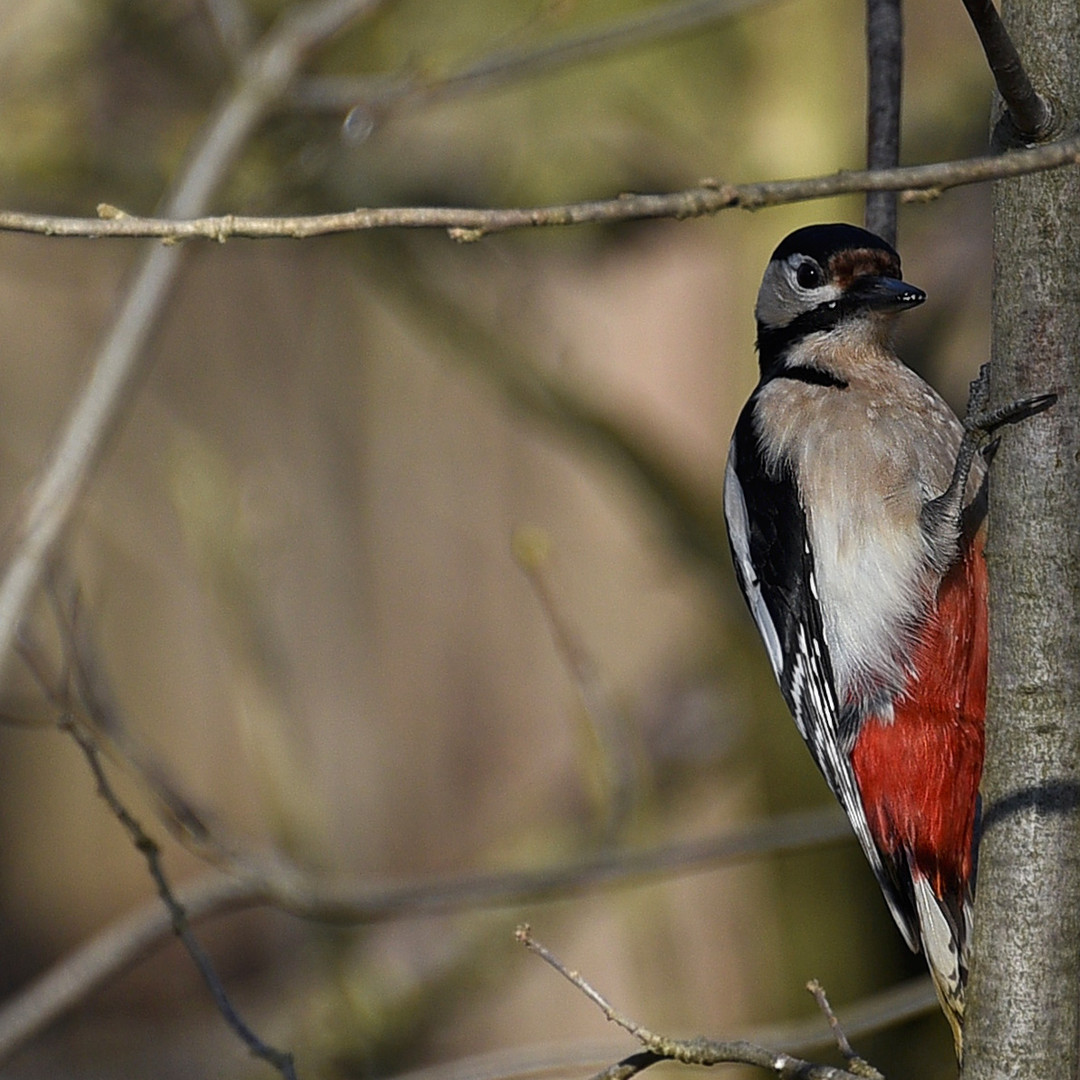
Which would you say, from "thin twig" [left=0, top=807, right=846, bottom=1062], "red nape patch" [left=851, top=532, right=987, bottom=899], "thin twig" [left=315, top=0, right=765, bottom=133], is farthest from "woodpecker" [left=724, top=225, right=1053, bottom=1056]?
"thin twig" [left=315, top=0, right=765, bottom=133]

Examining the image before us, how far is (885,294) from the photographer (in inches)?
101

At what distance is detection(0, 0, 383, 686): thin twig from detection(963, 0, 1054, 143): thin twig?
207cm

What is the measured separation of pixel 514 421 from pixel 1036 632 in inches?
164

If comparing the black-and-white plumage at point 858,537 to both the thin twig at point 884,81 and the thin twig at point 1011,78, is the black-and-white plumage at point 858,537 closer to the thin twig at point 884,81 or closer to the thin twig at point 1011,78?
the thin twig at point 884,81

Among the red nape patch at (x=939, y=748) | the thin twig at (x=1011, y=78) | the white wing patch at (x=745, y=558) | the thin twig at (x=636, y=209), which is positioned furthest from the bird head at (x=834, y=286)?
the thin twig at (x=636, y=209)

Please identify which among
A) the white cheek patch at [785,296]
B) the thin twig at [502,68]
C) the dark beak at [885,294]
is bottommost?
the dark beak at [885,294]

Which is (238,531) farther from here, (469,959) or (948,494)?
(948,494)

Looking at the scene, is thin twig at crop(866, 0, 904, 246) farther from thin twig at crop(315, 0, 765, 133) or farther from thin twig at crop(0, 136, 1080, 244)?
thin twig at crop(315, 0, 765, 133)

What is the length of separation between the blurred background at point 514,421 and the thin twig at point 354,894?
0.15 metres

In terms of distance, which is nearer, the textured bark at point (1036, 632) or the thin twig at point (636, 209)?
the thin twig at point (636, 209)

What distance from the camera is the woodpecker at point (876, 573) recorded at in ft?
8.05

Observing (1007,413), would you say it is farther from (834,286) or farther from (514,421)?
(514,421)

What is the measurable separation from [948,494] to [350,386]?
641 centimetres

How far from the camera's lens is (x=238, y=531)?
4109 millimetres
